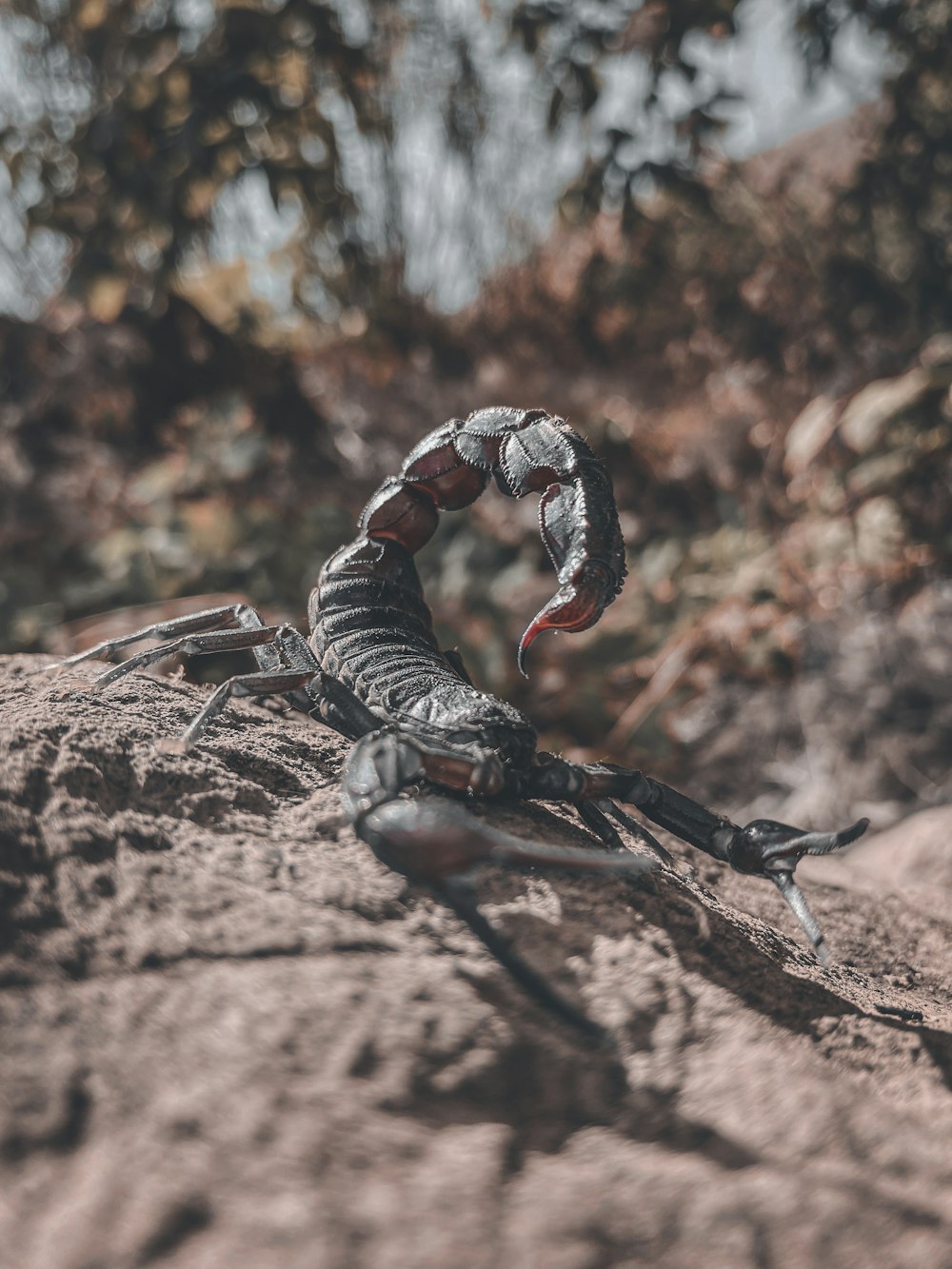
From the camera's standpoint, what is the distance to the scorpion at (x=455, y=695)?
0.91 metres

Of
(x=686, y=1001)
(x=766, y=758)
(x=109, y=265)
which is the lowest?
(x=686, y=1001)

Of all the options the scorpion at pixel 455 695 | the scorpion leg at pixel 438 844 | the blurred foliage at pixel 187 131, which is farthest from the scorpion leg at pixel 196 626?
the blurred foliage at pixel 187 131

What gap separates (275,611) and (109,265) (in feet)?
3.75

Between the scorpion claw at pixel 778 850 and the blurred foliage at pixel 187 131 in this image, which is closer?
the scorpion claw at pixel 778 850

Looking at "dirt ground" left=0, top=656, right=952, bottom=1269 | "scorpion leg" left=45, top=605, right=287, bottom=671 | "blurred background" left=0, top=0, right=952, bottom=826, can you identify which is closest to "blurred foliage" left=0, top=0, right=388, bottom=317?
"blurred background" left=0, top=0, right=952, bottom=826

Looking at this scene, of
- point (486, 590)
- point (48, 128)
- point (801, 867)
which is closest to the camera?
point (801, 867)

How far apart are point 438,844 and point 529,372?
4.40m

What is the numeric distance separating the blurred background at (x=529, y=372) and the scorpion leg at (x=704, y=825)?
1482 mm

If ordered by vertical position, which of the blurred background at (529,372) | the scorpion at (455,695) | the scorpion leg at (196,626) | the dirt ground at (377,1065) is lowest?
the dirt ground at (377,1065)

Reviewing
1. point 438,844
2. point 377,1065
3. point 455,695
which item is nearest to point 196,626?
point 455,695

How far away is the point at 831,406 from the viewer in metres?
3.55

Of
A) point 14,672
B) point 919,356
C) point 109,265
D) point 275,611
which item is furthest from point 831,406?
point 14,672

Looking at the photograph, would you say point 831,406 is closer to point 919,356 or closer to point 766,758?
point 919,356

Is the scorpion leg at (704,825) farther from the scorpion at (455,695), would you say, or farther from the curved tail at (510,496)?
the curved tail at (510,496)
